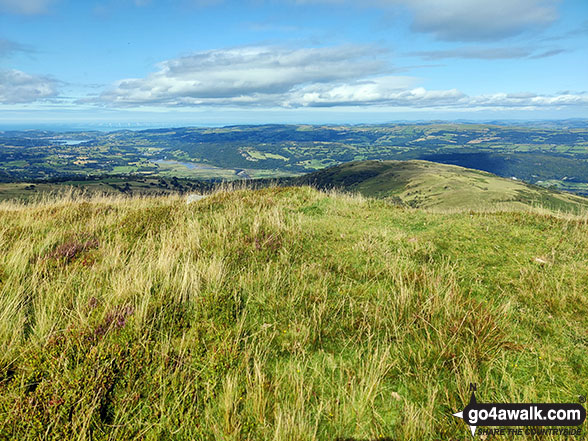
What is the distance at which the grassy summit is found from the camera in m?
3.13

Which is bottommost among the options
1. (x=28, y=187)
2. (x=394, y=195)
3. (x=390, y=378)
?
(x=394, y=195)

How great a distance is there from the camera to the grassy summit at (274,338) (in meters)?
3.13

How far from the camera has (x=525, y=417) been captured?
3277 mm

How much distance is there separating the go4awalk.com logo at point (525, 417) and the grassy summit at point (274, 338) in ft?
0.36

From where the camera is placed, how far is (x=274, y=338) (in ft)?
14.8

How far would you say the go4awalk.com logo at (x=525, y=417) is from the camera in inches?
122

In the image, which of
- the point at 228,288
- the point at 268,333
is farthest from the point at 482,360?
the point at 228,288

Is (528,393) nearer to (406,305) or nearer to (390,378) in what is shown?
Result: (390,378)

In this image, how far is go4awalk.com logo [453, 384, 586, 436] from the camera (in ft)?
10.1

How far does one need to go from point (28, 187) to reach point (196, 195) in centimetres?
14863

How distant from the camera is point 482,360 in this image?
159 inches

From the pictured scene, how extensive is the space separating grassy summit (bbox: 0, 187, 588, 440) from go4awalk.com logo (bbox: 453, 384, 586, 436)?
0.36 ft

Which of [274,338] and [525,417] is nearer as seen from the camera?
[525,417]

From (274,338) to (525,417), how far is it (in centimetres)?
314
